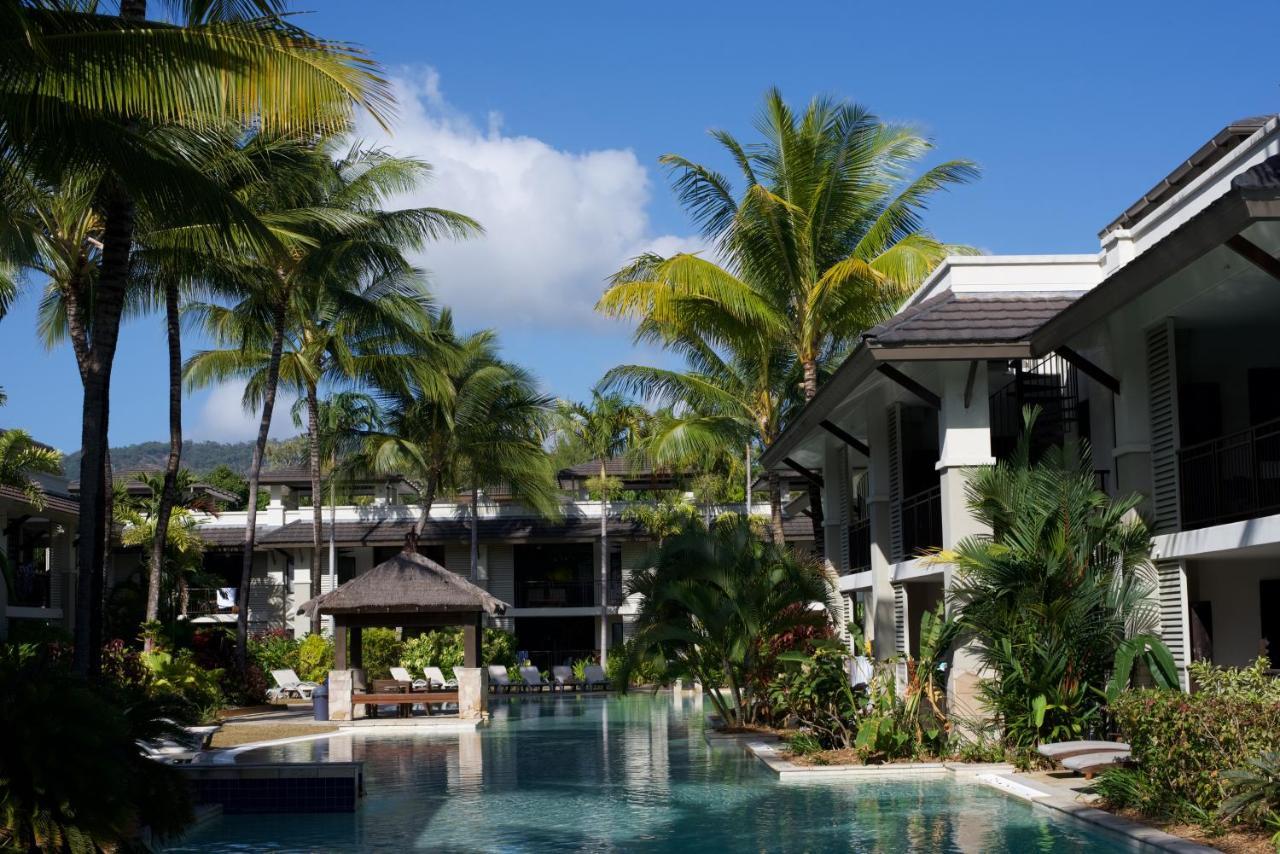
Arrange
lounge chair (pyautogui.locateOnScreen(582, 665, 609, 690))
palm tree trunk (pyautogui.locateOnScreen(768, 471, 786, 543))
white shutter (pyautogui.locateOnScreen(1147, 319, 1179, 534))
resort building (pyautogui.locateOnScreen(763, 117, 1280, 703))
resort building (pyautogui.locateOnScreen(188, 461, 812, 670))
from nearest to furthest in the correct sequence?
resort building (pyautogui.locateOnScreen(763, 117, 1280, 703)) < white shutter (pyautogui.locateOnScreen(1147, 319, 1179, 534)) < palm tree trunk (pyautogui.locateOnScreen(768, 471, 786, 543)) < lounge chair (pyautogui.locateOnScreen(582, 665, 609, 690)) < resort building (pyautogui.locateOnScreen(188, 461, 812, 670))

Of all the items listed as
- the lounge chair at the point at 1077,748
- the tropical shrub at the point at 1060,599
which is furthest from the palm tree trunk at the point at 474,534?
the lounge chair at the point at 1077,748

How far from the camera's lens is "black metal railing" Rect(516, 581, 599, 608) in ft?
157

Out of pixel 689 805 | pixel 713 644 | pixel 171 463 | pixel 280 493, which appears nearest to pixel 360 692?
pixel 171 463

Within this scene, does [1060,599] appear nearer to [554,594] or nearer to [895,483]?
[895,483]

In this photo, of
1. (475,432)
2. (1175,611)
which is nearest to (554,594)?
(475,432)

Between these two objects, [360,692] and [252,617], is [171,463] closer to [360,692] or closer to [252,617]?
[360,692]

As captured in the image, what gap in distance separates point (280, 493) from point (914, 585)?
34.1 metres

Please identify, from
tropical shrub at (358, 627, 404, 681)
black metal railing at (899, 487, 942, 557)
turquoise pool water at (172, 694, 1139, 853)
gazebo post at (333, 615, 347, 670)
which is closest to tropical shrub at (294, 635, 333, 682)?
tropical shrub at (358, 627, 404, 681)

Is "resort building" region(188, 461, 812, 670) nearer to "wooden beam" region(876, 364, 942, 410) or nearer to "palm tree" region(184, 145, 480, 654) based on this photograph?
"palm tree" region(184, 145, 480, 654)

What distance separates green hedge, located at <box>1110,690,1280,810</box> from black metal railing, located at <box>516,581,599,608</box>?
1445 inches

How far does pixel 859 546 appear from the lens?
2508 centimetres

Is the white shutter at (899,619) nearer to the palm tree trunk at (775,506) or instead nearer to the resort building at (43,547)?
the palm tree trunk at (775,506)

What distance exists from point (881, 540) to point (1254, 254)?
10.9 m

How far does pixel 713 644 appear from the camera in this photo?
68.2ft
